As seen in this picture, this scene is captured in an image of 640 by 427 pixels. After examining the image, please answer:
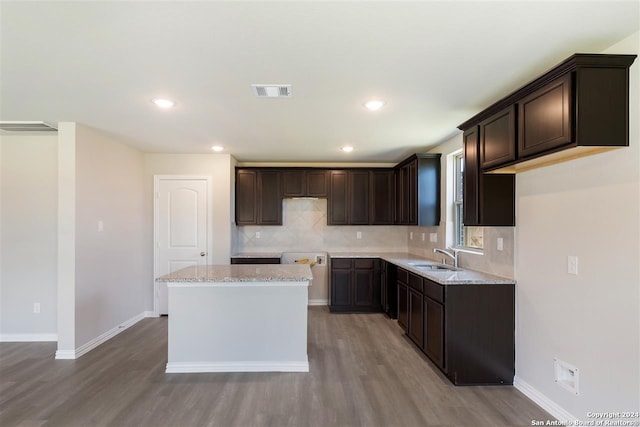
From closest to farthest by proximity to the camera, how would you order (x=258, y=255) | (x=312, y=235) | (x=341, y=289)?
1. (x=341, y=289)
2. (x=258, y=255)
3. (x=312, y=235)

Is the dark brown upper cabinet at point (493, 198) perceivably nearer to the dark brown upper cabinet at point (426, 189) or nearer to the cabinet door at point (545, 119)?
the cabinet door at point (545, 119)

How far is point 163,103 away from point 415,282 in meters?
2.98

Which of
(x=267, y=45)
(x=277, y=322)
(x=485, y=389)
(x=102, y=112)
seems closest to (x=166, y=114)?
(x=102, y=112)

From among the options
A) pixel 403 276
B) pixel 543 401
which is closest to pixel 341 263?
pixel 403 276

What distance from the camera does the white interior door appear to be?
15.6ft

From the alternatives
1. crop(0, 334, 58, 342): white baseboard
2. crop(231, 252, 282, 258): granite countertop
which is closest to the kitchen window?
crop(231, 252, 282, 258): granite countertop

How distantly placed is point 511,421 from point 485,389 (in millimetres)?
422

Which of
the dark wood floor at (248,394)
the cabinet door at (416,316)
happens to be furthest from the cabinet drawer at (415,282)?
the dark wood floor at (248,394)

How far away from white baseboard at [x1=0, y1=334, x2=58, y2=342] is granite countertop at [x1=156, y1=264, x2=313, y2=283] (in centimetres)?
206

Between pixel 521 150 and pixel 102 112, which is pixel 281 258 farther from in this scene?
pixel 521 150

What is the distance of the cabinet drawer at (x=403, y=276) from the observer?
3722 millimetres

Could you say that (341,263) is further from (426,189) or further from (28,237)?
(28,237)

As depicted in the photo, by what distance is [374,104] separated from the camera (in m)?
2.72

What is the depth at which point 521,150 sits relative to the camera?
2207 millimetres
